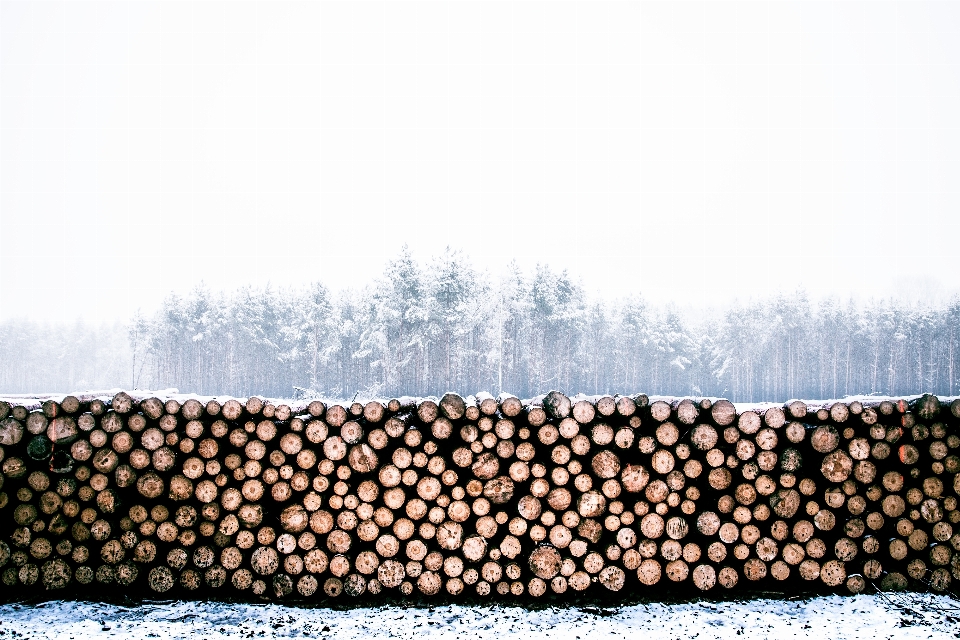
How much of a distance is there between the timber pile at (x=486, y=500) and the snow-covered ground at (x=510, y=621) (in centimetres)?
21

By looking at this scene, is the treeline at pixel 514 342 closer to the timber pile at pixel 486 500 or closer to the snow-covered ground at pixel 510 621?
the timber pile at pixel 486 500

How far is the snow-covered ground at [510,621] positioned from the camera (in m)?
4.65

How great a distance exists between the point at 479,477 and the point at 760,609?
2.69 metres

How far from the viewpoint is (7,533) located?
532cm

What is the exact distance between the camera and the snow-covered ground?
465cm

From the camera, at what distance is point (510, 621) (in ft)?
16.2

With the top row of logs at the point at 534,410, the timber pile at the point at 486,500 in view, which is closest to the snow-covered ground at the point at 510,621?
the timber pile at the point at 486,500

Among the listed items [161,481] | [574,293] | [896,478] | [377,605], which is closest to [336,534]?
[377,605]

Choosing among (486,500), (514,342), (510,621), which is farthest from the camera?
(514,342)

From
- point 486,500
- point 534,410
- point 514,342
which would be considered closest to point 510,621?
point 486,500

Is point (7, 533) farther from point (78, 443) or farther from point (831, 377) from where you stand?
point (831, 377)

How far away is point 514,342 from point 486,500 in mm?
37762

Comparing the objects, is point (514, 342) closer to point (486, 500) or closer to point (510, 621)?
point (486, 500)

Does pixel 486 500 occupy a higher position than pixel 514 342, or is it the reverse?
pixel 514 342
